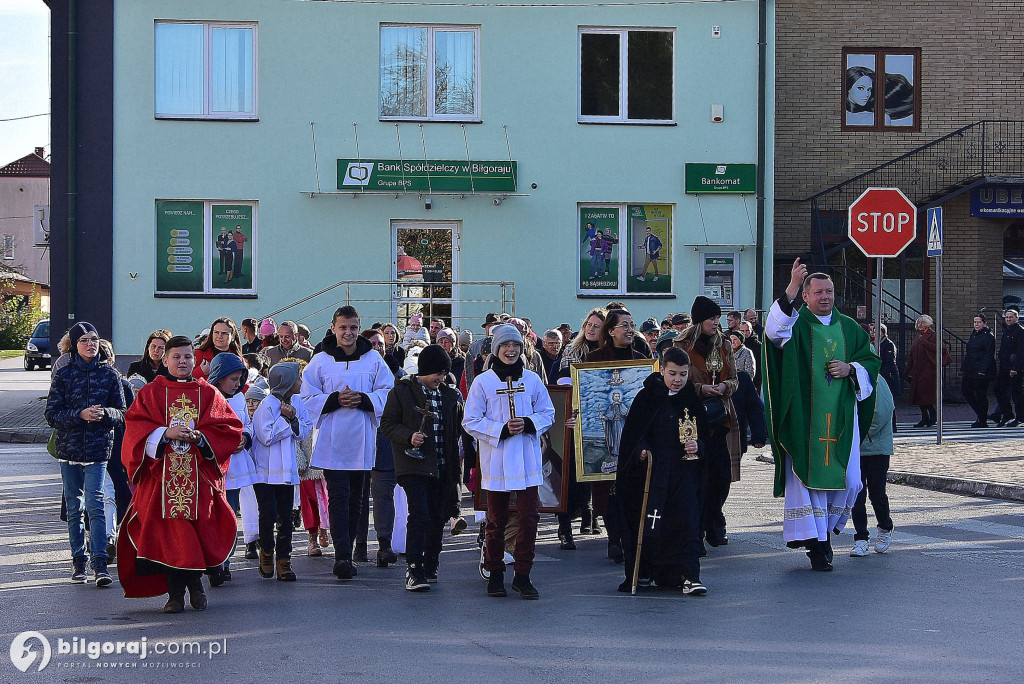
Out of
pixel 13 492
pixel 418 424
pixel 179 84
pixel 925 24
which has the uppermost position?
pixel 925 24

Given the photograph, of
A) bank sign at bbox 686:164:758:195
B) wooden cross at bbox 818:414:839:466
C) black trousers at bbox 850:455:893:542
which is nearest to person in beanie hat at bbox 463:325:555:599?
wooden cross at bbox 818:414:839:466

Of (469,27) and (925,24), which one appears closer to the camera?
(469,27)

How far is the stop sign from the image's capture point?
939 inches

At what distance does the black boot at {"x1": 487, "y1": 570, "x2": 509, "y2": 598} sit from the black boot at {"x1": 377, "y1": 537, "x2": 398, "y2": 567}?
160 centimetres

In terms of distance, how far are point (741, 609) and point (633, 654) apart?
1.52 metres

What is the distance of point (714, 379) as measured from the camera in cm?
1061

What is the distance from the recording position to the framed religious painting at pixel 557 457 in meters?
10.7

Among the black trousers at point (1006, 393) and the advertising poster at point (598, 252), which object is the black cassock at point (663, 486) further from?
the black trousers at point (1006, 393)

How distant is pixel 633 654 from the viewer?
6844 mm

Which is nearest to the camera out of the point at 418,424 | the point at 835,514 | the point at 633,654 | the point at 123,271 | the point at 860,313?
the point at 633,654

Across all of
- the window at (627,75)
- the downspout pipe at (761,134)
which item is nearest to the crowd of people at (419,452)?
the downspout pipe at (761,134)

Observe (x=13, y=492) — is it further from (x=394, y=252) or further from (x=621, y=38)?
(x=621, y=38)

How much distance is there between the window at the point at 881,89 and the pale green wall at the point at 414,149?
12.2 feet

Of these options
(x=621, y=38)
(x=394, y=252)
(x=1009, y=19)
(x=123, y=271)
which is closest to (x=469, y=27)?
(x=621, y=38)
